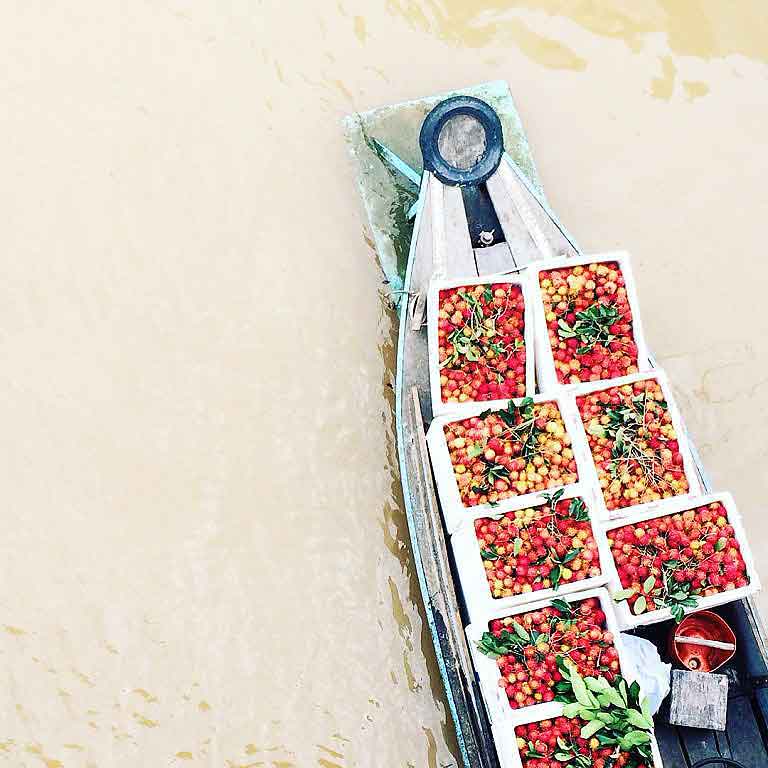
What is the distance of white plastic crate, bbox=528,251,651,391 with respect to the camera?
3832 millimetres

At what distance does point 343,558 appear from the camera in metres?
4.52

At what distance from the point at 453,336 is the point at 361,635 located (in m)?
1.62

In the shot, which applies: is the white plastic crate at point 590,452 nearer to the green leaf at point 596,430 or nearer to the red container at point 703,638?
the green leaf at point 596,430

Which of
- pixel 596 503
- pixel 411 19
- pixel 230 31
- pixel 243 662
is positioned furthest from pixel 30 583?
pixel 411 19

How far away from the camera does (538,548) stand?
3.54 meters

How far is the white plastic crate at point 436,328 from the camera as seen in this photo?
3818 mm

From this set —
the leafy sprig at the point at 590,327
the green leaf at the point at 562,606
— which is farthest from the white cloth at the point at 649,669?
the leafy sprig at the point at 590,327

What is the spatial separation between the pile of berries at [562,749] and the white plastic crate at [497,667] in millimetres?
67

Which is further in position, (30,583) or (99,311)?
(99,311)

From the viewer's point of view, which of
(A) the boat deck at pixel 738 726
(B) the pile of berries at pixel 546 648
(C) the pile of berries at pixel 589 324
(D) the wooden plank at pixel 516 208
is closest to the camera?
(B) the pile of berries at pixel 546 648

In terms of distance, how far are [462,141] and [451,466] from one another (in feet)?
5.10

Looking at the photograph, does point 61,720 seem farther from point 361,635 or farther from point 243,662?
point 361,635

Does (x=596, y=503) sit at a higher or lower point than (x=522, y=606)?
higher

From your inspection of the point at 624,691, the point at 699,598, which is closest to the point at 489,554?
the point at 624,691
